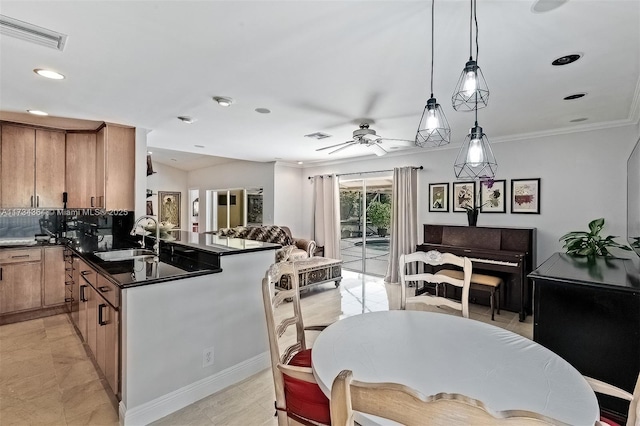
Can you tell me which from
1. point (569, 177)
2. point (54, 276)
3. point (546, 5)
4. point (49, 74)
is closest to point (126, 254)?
point (54, 276)

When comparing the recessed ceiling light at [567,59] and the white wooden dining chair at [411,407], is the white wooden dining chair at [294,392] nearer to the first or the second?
the white wooden dining chair at [411,407]

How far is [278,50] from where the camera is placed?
6.84 feet

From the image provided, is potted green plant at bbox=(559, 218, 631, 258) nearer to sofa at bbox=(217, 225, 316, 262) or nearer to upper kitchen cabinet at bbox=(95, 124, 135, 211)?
sofa at bbox=(217, 225, 316, 262)

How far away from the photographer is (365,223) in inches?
270

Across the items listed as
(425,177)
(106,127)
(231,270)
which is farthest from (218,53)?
(425,177)

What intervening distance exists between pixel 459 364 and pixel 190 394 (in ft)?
6.33

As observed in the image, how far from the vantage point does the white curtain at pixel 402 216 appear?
571 centimetres

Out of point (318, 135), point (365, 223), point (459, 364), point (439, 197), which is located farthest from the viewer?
point (365, 223)

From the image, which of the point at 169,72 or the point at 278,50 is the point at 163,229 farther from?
the point at 278,50

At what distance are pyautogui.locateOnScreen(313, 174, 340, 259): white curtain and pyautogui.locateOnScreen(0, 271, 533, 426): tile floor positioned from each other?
12.9 ft

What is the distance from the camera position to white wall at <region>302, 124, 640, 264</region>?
150 inches

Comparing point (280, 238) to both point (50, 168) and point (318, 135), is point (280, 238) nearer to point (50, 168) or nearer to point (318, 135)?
point (318, 135)

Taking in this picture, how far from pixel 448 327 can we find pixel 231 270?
1.69 m

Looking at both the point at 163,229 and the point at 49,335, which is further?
the point at 163,229
